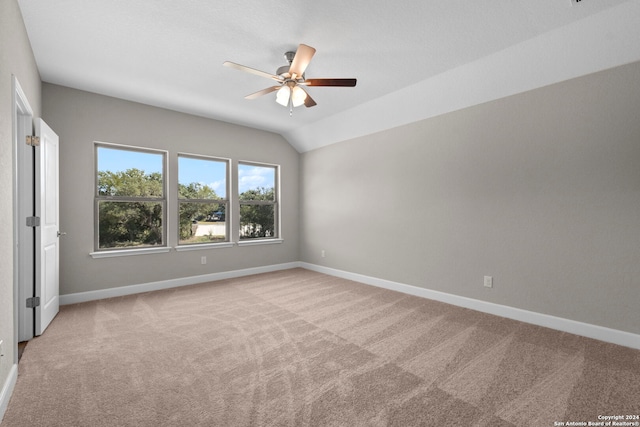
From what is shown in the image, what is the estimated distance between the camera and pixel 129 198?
13.2ft

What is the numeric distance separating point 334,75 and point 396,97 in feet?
3.24

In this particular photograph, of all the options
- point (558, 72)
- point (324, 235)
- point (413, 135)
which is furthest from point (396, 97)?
point (324, 235)

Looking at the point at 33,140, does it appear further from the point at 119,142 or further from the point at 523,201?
the point at 523,201

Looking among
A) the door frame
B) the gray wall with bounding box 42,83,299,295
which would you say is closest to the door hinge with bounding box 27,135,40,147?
the door frame

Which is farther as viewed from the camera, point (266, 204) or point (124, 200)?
point (266, 204)

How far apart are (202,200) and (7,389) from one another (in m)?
3.26

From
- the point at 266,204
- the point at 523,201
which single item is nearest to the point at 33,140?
the point at 266,204

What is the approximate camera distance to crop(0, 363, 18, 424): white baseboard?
1608 mm

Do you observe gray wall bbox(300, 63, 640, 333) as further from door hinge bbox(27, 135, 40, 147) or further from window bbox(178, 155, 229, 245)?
door hinge bbox(27, 135, 40, 147)

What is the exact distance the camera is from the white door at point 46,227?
2.66 meters

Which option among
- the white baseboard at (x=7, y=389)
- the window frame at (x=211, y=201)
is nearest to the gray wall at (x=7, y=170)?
the white baseboard at (x=7, y=389)

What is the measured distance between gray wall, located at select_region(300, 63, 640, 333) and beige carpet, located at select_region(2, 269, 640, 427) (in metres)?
0.48

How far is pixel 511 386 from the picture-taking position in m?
1.87

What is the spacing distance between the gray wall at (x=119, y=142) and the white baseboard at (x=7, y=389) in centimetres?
198
